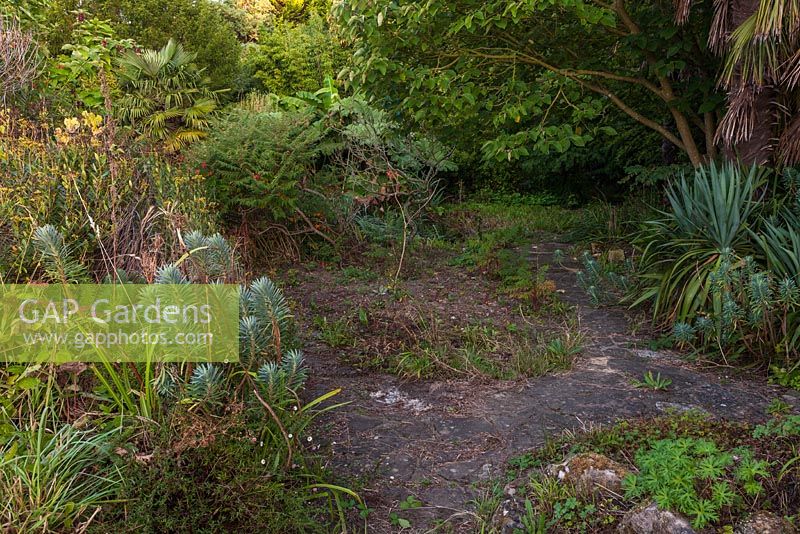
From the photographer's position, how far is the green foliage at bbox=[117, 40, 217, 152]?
394 inches

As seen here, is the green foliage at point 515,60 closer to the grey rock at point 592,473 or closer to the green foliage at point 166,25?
the grey rock at point 592,473

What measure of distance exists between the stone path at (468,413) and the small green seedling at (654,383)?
54 mm

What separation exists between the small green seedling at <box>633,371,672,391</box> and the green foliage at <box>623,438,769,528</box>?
4.10ft

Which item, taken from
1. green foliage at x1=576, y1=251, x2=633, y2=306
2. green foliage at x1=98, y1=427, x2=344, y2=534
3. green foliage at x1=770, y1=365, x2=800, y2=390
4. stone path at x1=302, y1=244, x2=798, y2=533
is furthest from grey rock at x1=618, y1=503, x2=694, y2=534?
green foliage at x1=576, y1=251, x2=633, y2=306

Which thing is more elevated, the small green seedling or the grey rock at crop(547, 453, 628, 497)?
the grey rock at crop(547, 453, 628, 497)

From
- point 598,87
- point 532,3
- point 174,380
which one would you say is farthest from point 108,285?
point 598,87

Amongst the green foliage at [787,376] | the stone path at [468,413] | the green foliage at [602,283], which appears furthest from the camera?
the green foliage at [602,283]

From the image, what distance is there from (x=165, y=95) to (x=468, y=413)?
8.16 meters

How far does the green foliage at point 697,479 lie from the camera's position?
2656 mm

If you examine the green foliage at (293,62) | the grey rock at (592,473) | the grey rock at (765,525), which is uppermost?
the green foliage at (293,62)

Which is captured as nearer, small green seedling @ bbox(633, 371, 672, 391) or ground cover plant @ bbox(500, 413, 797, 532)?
ground cover plant @ bbox(500, 413, 797, 532)

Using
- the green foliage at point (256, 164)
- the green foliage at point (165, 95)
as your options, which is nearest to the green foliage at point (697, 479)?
the green foliage at point (256, 164)

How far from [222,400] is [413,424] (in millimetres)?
1383

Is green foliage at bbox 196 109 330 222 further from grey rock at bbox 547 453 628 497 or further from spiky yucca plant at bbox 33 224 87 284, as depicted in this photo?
grey rock at bbox 547 453 628 497
